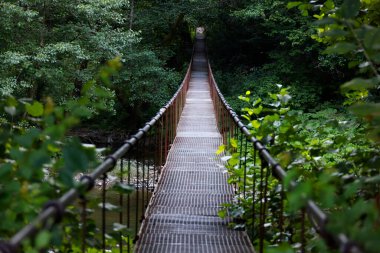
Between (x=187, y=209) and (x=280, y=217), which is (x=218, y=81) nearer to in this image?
(x=187, y=209)

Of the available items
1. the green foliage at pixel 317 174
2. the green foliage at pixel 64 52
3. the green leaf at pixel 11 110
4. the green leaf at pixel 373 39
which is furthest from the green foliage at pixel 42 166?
the green foliage at pixel 64 52

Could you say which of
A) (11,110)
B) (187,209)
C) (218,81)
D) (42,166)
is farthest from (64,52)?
(42,166)

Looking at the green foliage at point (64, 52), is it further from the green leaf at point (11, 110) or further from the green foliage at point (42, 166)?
the green foliage at point (42, 166)

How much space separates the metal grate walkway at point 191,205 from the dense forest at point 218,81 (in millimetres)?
298

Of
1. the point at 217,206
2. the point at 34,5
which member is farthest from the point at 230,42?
the point at 217,206

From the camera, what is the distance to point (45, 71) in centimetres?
1274

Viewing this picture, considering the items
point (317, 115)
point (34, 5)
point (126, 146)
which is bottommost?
point (317, 115)

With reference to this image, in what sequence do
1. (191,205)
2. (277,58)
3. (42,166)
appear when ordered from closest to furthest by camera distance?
(42,166), (191,205), (277,58)

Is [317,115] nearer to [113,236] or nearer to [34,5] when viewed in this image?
[34,5]

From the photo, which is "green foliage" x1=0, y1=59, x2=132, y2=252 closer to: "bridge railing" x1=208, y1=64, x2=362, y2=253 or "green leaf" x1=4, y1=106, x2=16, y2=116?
"green leaf" x1=4, y1=106, x2=16, y2=116

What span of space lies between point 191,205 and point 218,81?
666 inches

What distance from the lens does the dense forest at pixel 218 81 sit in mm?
1575

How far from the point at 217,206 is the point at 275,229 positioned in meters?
1.54

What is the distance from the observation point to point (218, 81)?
21.3 meters
